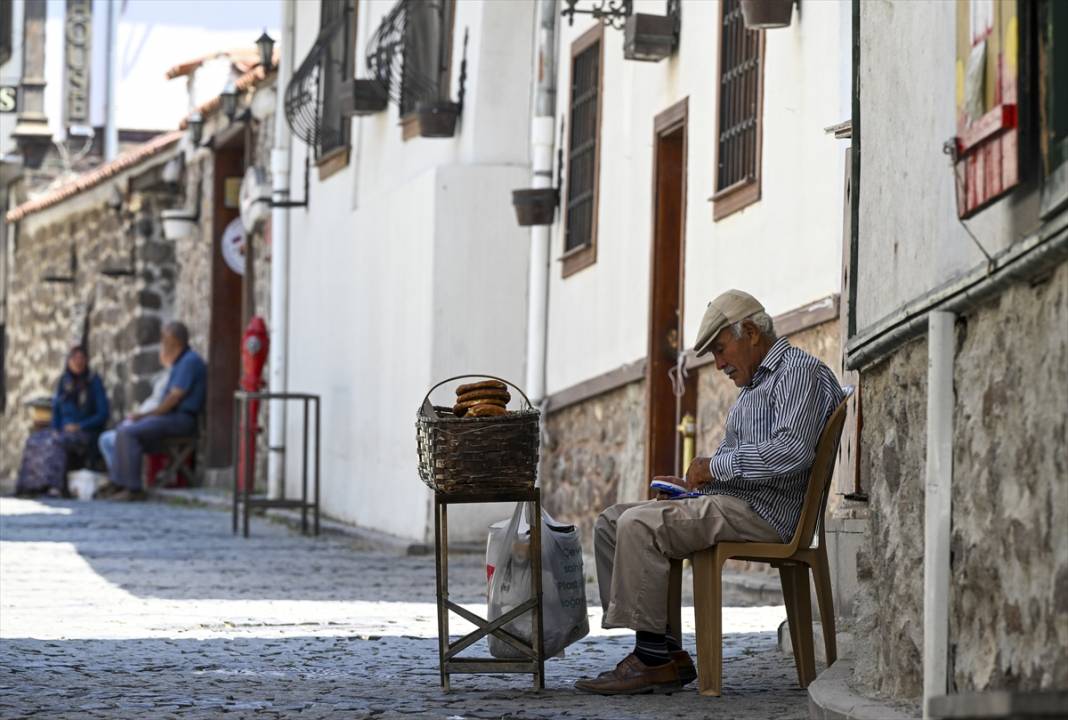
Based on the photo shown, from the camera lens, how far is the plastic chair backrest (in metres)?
6.32

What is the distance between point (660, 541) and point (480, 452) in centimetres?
60

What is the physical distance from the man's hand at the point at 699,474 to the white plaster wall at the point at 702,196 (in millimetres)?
2407

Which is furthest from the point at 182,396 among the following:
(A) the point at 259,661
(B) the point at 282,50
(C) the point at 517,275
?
(A) the point at 259,661

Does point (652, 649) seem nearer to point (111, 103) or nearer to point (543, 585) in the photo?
point (543, 585)

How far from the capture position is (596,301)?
41.3 ft

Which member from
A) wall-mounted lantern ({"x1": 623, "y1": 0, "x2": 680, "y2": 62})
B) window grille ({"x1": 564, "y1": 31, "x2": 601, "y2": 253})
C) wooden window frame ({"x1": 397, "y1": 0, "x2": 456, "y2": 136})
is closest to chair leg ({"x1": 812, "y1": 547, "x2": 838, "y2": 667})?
wall-mounted lantern ({"x1": 623, "y1": 0, "x2": 680, "y2": 62})

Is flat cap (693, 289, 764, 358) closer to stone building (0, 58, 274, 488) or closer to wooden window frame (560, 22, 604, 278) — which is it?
wooden window frame (560, 22, 604, 278)

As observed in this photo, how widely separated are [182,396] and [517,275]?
26.4 feet

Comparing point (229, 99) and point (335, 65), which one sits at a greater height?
point (229, 99)

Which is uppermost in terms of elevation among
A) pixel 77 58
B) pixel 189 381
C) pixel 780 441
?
pixel 77 58

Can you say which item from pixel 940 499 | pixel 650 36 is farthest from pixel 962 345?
pixel 650 36

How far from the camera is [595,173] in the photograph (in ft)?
41.7

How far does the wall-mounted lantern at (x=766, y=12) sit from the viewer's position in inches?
356

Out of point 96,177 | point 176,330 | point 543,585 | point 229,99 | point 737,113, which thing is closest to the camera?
point 543,585
